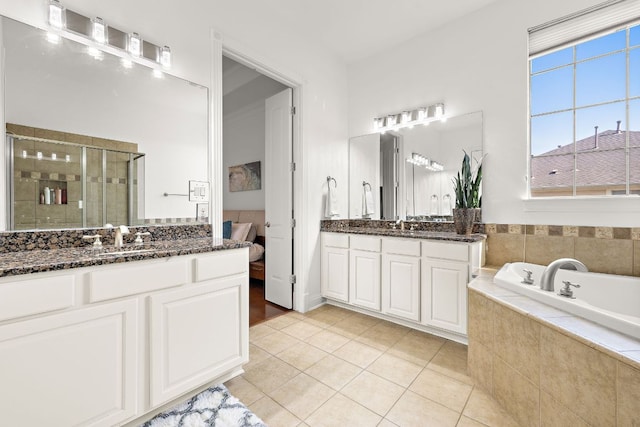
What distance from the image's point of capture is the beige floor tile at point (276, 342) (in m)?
2.13

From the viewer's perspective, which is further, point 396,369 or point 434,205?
point 434,205

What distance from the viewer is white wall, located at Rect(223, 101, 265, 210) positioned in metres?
4.66

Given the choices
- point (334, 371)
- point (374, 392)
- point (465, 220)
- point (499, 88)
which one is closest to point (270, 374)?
point (334, 371)

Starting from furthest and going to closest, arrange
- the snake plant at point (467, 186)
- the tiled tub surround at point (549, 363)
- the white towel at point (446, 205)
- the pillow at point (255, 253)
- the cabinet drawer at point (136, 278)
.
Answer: the pillow at point (255, 253) < the white towel at point (446, 205) < the snake plant at point (467, 186) < the cabinet drawer at point (136, 278) < the tiled tub surround at point (549, 363)

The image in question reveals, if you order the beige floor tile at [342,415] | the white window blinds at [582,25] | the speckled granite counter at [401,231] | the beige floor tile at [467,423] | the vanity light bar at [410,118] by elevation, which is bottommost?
the beige floor tile at [342,415]

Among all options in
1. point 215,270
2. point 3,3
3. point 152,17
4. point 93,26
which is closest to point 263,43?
point 152,17

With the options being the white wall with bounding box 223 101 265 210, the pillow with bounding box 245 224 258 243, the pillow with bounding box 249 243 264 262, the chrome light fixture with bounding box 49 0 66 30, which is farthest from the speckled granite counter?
the chrome light fixture with bounding box 49 0 66 30

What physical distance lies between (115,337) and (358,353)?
1563 mm

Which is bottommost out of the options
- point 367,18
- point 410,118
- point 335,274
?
point 335,274

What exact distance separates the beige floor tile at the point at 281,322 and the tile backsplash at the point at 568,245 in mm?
1919

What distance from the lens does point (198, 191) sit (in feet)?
6.58

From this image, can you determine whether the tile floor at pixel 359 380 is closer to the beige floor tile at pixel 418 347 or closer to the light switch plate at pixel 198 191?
the beige floor tile at pixel 418 347

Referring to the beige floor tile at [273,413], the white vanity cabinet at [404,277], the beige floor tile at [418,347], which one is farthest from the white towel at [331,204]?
the beige floor tile at [273,413]

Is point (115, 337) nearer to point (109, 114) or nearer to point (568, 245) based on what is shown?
point (109, 114)
